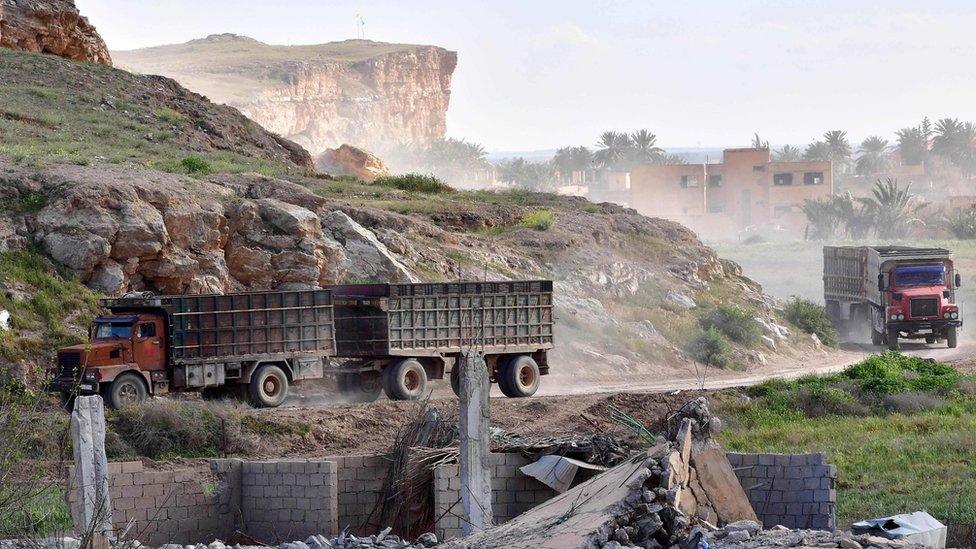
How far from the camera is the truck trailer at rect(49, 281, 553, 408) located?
24.8 m

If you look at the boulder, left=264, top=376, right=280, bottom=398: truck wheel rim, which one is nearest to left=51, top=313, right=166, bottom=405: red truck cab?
left=264, top=376, right=280, bottom=398: truck wheel rim

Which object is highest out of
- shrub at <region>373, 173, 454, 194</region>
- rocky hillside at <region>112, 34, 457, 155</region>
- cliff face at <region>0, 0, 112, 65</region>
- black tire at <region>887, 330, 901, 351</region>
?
rocky hillside at <region>112, 34, 457, 155</region>

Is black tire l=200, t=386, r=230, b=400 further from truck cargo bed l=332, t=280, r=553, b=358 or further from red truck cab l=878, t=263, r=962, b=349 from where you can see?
red truck cab l=878, t=263, r=962, b=349

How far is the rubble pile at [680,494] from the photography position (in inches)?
510

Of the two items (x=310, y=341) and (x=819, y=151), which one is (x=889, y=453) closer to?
(x=310, y=341)

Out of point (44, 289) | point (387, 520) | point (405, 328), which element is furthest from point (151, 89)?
point (387, 520)

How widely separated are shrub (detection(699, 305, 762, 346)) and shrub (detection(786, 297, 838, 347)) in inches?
127

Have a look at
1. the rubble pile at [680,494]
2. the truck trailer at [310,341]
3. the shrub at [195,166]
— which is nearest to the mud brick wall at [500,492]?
the rubble pile at [680,494]

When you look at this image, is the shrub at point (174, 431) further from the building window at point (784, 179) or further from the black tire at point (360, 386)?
the building window at point (784, 179)

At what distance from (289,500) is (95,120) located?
33436mm

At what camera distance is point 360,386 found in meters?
29.0

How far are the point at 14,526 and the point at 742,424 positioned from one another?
14708 mm

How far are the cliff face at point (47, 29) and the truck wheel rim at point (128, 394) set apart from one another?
1354 inches

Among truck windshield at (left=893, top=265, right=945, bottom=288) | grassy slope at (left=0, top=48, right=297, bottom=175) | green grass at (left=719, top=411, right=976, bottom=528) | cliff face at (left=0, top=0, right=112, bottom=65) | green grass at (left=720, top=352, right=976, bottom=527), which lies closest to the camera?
green grass at (left=719, top=411, right=976, bottom=528)
